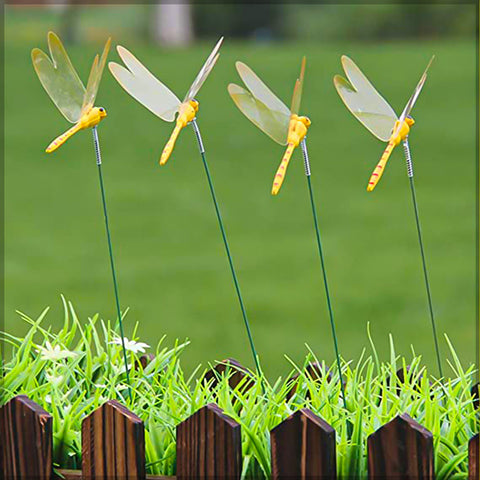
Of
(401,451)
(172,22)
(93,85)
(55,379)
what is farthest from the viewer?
(172,22)

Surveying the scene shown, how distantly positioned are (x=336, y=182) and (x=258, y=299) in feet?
10.1

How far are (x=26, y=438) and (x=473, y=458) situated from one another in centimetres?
73

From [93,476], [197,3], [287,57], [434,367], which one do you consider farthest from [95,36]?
[93,476]

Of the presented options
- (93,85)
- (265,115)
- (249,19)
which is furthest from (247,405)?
(249,19)

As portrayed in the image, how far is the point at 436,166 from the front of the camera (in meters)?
8.46

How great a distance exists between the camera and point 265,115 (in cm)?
170

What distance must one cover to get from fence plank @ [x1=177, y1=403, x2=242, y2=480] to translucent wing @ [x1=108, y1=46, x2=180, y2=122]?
554 mm

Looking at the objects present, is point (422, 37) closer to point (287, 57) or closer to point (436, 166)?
point (287, 57)

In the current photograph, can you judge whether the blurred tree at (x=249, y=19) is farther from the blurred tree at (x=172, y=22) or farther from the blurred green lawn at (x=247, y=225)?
the blurred green lawn at (x=247, y=225)

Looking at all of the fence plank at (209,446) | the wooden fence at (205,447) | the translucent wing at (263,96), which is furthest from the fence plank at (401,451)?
the translucent wing at (263,96)

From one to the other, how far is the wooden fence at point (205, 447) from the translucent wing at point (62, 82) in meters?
0.54

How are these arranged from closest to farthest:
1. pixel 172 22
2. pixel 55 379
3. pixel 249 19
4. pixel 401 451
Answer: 1. pixel 401 451
2. pixel 55 379
3. pixel 172 22
4. pixel 249 19

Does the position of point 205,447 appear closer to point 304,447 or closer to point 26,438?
point 304,447

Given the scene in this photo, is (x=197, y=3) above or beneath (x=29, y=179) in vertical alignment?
above
